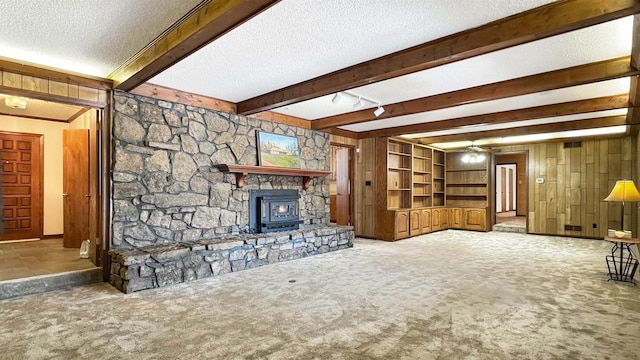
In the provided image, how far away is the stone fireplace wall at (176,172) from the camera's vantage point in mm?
4156

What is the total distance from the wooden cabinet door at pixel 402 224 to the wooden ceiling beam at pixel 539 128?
6.90ft

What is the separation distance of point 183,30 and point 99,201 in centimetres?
262

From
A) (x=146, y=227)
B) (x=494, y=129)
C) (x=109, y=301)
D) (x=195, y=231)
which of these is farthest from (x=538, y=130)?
(x=109, y=301)

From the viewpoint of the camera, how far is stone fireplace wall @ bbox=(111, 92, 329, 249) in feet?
13.6

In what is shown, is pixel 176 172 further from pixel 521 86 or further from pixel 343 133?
pixel 521 86

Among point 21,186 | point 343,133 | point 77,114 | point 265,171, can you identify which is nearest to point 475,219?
point 343,133

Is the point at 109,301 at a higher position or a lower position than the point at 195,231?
lower

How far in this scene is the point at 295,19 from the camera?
8.64 feet

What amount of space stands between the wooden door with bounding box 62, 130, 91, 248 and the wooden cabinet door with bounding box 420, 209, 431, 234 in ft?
22.3

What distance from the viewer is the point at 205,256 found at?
4.31 meters

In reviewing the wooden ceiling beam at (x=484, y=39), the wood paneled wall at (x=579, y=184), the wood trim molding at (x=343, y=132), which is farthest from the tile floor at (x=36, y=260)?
the wood paneled wall at (x=579, y=184)

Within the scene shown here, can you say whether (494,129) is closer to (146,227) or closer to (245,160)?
(245,160)

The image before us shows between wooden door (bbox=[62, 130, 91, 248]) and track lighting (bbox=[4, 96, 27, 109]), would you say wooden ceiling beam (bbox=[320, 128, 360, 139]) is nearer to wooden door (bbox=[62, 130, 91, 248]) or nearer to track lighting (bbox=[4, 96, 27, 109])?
wooden door (bbox=[62, 130, 91, 248])

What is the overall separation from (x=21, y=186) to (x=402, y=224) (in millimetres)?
7585
